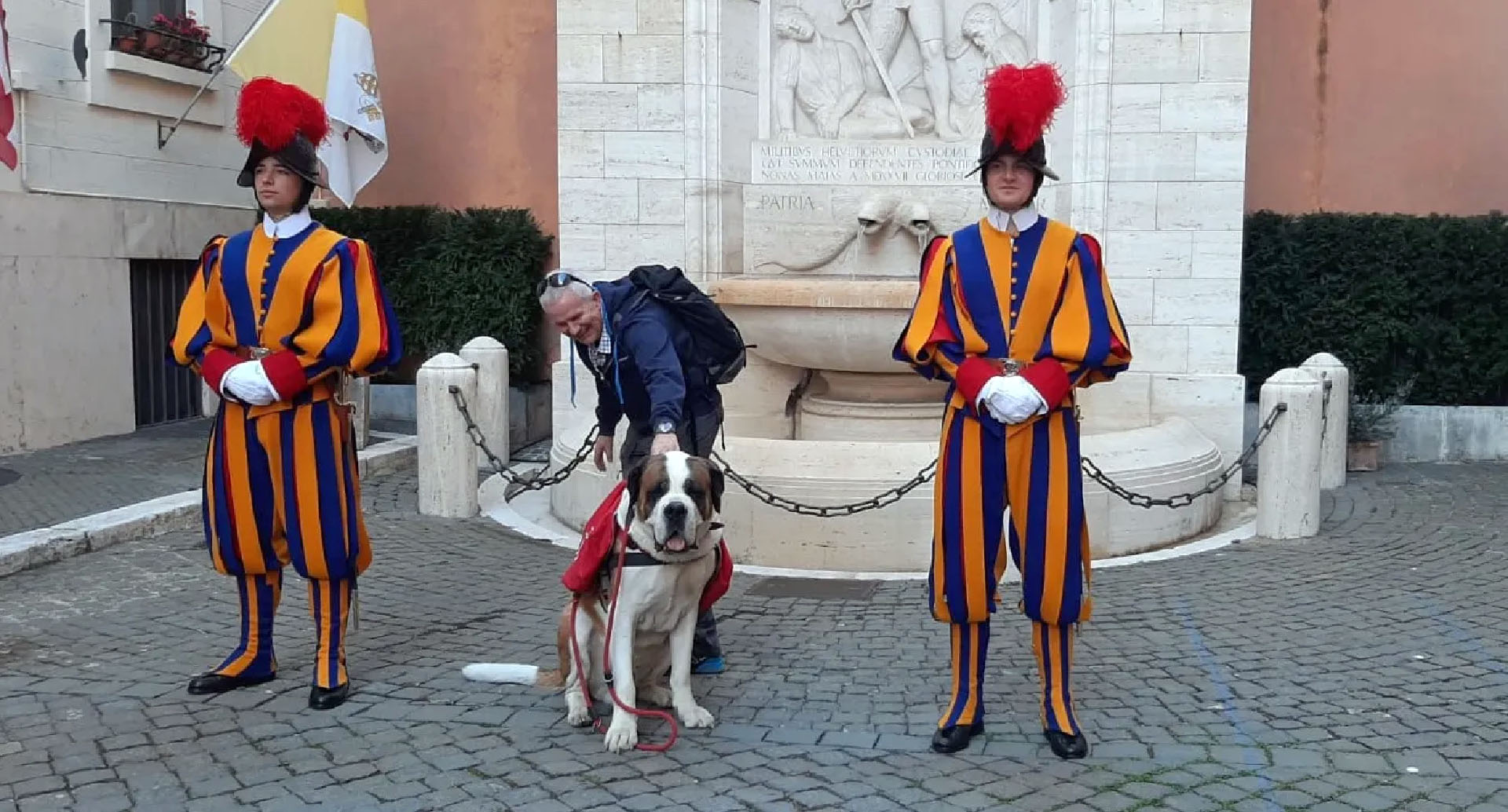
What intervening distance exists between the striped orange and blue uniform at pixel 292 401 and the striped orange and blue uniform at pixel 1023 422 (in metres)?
1.91

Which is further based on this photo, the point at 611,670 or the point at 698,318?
the point at 698,318

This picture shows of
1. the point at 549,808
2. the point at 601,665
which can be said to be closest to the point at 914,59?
the point at 601,665

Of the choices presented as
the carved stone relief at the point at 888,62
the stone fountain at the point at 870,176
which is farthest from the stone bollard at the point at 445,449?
the carved stone relief at the point at 888,62

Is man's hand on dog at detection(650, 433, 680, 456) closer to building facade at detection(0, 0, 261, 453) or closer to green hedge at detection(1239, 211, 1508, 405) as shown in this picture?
green hedge at detection(1239, 211, 1508, 405)

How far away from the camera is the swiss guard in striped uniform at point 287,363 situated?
4.42 m

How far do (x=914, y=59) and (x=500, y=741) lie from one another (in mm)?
6680

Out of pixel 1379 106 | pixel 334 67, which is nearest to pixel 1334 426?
pixel 1379 106

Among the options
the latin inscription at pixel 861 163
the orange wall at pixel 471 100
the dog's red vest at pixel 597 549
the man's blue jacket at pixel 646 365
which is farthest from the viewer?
the orange wall at pixel 471 100

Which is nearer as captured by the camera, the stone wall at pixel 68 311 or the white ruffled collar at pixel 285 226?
the white ruffled collar at pixel 285 226

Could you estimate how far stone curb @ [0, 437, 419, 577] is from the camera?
656 centimetres

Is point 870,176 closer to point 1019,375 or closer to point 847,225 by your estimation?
point 847,225

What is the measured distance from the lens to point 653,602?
13.6 ft

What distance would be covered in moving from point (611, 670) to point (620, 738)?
220mm

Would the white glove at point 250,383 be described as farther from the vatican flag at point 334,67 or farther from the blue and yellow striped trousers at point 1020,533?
the vatican flag at point 334,67
